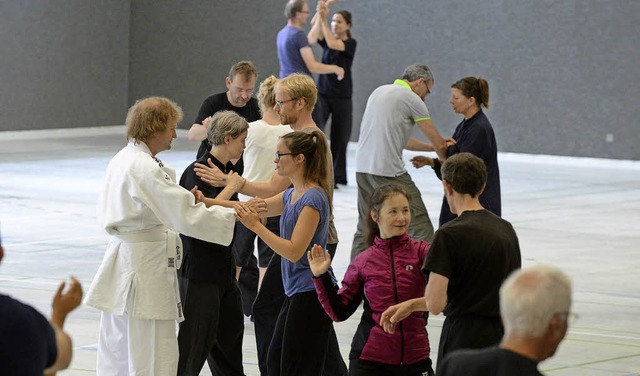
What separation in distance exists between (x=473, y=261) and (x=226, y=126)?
1.87 m

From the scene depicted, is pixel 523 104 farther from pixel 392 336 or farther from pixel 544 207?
pixel 392 336

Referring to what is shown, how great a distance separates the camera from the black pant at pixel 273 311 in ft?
21.1

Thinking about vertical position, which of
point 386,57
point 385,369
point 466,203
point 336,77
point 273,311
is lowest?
point 386,57

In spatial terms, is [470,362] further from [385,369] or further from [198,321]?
[198,321]

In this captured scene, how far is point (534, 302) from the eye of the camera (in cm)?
321

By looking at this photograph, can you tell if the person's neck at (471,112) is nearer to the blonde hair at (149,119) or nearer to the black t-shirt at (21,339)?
the blonde hair at (149,119)

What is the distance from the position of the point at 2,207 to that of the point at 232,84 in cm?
583

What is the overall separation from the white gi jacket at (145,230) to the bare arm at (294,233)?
0.39 feet

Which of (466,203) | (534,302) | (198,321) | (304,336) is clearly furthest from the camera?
(198,321)

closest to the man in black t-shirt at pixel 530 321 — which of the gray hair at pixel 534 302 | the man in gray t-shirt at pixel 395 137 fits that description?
the gray hair at pixel 534 302

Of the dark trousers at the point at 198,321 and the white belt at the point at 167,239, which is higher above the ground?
the white belt at the point at 167,239

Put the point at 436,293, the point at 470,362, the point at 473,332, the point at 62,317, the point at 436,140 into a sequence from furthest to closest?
the point at 436,140 → the point at 473,332 → the point at 436,293 → the point at 62,317 → the point at 470,362

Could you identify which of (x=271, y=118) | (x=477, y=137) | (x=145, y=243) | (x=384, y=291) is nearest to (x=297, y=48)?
(x=477, y=137)

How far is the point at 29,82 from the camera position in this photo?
73.6 ft
